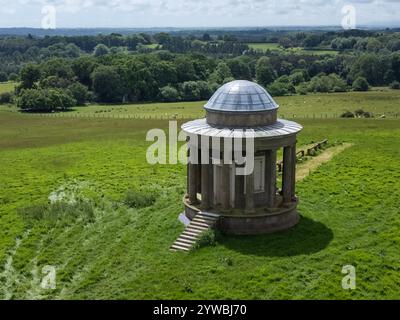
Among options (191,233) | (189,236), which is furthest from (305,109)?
(189,236)

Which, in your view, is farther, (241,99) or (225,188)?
(225,188)

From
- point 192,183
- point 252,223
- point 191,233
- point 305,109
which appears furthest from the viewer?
point 305,109

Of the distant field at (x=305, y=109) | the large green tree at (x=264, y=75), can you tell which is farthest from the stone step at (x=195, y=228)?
the large green tree at (x=264, y=75)

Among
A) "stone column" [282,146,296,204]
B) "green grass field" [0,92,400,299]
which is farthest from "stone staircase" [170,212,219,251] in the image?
"stone column" [282,146,296,204]

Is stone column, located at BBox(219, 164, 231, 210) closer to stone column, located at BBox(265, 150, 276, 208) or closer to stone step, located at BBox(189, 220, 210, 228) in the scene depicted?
stone step, located at BBox(189, 220, 210, 228)

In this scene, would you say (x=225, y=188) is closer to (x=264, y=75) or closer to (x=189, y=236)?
(x=189, y=236)

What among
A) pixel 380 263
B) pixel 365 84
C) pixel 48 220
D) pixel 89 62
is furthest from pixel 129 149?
pixel 365 84
